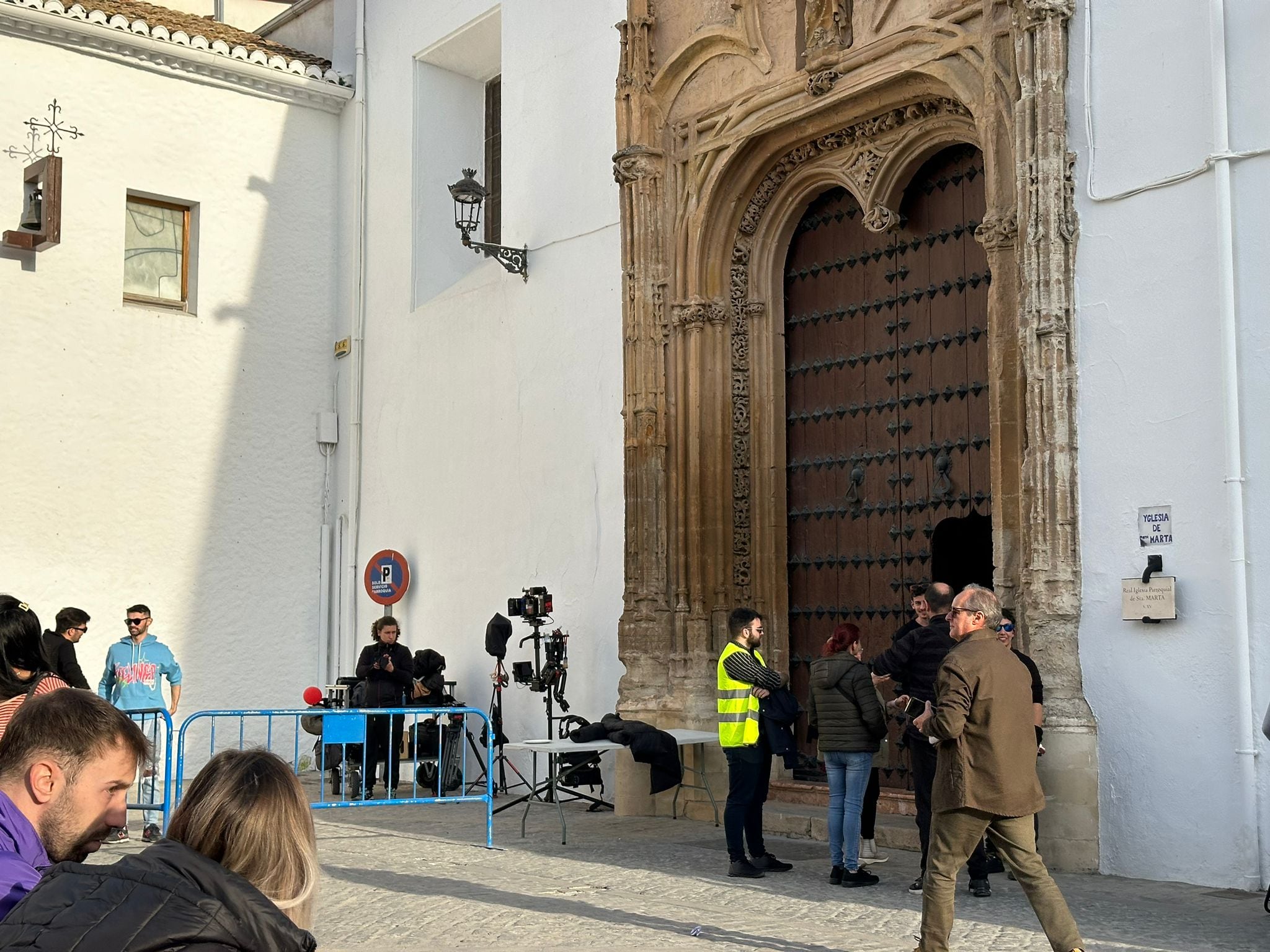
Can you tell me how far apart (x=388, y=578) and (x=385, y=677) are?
80.7 inches

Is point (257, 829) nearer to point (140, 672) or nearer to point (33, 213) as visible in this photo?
point (140, 672)

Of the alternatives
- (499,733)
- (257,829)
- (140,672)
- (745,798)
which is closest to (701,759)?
(499,733)

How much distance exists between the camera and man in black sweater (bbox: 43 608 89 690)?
9.53 m

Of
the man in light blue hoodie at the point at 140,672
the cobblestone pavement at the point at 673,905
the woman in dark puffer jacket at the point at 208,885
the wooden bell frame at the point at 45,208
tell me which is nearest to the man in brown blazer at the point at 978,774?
the cobblestone pavement at the point at 673,905

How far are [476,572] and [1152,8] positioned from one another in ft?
26.0

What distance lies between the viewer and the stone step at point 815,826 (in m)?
9.81

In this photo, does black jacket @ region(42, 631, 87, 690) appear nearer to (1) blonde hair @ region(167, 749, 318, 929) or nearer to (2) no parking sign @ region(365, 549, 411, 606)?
(2) no parking sign @ region(365, 549, 411, 606)

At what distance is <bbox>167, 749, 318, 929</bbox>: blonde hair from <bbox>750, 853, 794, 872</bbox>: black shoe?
6.81m

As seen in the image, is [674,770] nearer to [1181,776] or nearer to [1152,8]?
[1181,776]

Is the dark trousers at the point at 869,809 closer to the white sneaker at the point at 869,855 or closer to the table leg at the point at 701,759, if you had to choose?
the white sneaker at the point at 869,855

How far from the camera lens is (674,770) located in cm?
1058

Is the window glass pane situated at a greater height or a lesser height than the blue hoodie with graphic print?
greater

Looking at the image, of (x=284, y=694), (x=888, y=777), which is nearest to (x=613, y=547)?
(x=888, y=777)

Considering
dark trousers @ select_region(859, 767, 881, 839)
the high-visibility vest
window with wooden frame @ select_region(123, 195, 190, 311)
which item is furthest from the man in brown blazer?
window with wooden frame @ select_region(123, 195, 190, 311)
